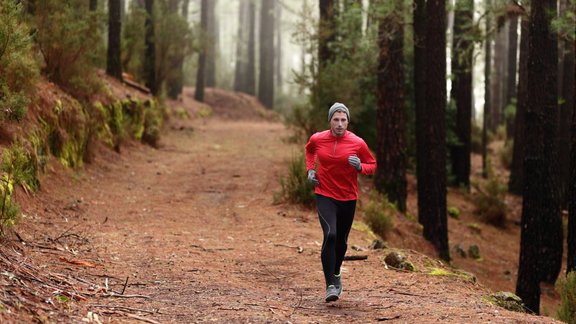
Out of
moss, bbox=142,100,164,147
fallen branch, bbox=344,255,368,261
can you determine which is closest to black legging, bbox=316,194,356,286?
fallen branch, bbox=344,255,368,261

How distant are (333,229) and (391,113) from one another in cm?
879

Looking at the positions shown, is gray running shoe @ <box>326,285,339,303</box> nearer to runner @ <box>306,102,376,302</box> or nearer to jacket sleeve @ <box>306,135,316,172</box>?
runner @ <box>306,102,376,302</box>

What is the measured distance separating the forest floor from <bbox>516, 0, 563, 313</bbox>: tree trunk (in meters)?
1.69

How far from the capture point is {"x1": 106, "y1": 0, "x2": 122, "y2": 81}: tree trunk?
1789 centimetres

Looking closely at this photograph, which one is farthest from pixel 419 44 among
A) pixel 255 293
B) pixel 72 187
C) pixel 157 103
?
pixel 157 103

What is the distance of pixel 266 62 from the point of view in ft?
130

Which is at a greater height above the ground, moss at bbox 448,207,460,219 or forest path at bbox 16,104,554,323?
forest path at bbox 16,104,554,323

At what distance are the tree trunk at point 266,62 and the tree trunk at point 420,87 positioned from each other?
24946mm

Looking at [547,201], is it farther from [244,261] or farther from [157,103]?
[157,103]

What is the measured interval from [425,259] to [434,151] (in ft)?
13.4

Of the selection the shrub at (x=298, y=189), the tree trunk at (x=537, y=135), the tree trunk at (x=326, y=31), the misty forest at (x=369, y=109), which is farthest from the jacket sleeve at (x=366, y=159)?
the tree trunk at (x=326, y=31)

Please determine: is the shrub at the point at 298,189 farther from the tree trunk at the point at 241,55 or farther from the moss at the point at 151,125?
the tree trunk at the point at 241,55

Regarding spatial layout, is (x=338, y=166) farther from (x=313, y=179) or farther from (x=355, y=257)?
(x=355, y=257)

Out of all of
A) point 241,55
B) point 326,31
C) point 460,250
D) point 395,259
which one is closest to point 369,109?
point 326,31
